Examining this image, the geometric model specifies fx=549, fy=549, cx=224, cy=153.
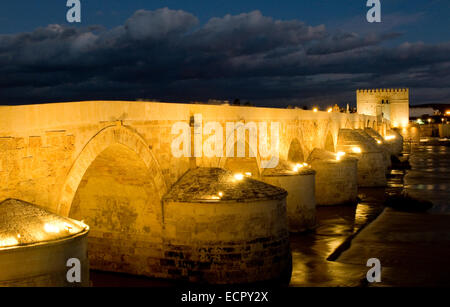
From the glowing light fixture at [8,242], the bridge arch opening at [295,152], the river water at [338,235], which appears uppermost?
the bridge arch opening at [295,152]

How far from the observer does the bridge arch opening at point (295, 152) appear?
20.1 m

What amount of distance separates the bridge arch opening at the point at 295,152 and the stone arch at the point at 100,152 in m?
9.89

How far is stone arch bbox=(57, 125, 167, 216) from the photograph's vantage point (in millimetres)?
8109

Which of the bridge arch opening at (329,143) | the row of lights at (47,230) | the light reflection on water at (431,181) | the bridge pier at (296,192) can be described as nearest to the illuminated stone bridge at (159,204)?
the row of lights at (47,230)

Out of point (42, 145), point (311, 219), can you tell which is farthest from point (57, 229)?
point (311, 219)

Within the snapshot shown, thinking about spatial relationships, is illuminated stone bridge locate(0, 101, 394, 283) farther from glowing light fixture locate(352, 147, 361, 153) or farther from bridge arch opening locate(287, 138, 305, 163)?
glowing light fixture locate(352, 147, 361, 153)

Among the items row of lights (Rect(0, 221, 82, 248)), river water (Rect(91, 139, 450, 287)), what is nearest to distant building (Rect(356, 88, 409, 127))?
river water (Rect(91, 139, 450, 287))

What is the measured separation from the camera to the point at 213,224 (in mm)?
10305

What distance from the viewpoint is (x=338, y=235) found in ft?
50.7

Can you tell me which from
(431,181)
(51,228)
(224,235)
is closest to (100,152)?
Answer: (51,228)

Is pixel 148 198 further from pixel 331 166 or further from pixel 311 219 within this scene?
pixel 331 166

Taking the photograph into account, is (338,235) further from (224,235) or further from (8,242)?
(8,242)

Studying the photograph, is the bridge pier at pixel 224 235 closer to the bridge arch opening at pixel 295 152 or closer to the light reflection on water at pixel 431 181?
the bridge arch opening at pixel 295 152
